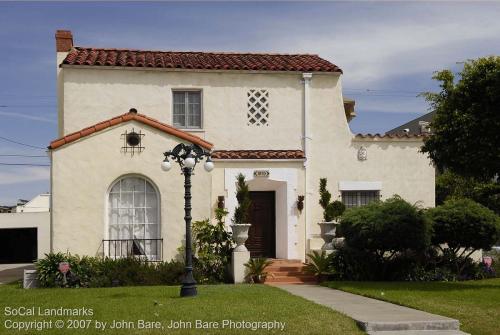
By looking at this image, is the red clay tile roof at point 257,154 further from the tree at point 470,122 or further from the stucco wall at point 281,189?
the tree at point 470,122

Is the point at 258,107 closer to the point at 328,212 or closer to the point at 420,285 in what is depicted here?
the point at 328,212

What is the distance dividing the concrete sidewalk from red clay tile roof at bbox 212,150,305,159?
6.52 meters

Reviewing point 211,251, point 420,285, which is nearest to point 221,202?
point 211,251

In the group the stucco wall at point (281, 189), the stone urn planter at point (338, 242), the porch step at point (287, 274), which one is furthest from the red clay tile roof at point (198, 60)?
the porch step at point (287, 274)

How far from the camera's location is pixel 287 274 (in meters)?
18.4

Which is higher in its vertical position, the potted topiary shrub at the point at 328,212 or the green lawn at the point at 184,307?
the potted topiary shrub at the point at 328,212

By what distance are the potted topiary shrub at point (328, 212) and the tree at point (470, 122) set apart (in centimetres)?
477

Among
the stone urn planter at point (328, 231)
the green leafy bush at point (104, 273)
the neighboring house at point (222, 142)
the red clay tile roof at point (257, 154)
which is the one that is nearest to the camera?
the green leafy bush at point (104, 273)

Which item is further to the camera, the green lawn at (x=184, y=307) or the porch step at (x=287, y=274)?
the porch step at (x=287, y=274)

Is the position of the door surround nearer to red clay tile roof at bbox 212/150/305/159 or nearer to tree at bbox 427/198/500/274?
red clay tile roof at bbox 212/150/305/159

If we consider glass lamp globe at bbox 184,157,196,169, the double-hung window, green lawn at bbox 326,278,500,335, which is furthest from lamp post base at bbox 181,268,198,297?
the double-hung window

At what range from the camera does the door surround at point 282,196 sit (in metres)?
19.8

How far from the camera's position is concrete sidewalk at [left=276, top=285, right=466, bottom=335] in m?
10.4

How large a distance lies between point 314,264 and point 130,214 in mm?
5188
